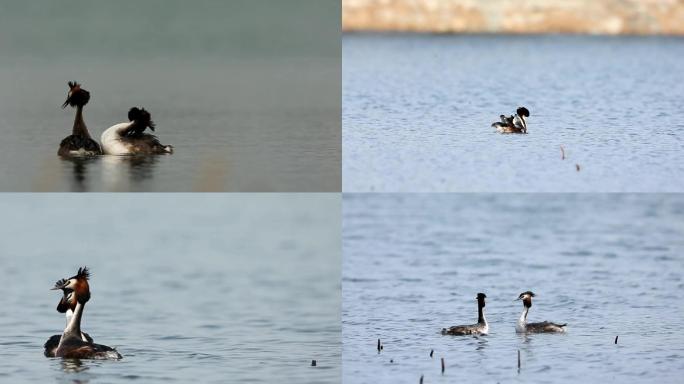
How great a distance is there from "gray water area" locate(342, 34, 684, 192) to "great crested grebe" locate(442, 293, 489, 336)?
2.38ft

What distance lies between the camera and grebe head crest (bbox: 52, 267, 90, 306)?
9.24 metres

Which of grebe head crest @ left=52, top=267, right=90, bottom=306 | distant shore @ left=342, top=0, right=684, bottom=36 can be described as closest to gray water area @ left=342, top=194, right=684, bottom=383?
grebe head crest @ left=52, top=267, right=90, bottom=306

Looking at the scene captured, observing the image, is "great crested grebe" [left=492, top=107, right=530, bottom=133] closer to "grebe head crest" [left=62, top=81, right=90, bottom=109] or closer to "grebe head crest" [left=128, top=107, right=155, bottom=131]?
"grebe head crest" [left=128, top=107, right=155, bottom=131]

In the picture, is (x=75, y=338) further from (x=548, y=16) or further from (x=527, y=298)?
(x=548, y=16)

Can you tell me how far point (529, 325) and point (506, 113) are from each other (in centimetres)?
256

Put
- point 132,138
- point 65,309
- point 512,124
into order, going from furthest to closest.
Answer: point 512,124, point 132,138, point 65,309

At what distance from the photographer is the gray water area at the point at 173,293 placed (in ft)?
28.6

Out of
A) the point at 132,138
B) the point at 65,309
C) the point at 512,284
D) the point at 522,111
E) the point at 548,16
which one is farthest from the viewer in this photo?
the point at 548,16

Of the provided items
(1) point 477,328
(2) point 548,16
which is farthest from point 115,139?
(2) point 548,16

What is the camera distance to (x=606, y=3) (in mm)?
19625

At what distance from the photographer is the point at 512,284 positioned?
11.4 m

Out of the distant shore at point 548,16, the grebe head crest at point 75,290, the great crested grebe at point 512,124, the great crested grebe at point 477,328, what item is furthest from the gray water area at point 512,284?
the distant shore at point 548,16

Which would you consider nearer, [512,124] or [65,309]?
[65,309]

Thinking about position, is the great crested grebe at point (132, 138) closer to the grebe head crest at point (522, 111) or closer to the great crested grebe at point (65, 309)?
the great crested grebe at point (65, 309)
